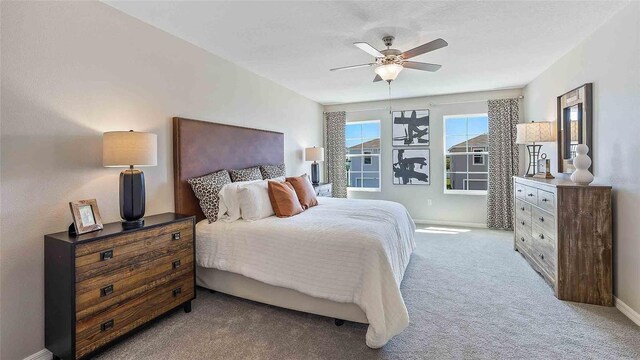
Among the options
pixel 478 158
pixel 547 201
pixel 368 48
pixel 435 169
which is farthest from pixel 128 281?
pixel 478 158

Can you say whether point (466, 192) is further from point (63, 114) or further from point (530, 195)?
point (63, 114)

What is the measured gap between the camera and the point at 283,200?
121 inches

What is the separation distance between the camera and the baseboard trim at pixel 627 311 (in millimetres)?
2275

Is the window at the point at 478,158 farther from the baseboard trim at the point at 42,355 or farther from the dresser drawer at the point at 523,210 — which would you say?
the baseboard trim at the point at 42,355

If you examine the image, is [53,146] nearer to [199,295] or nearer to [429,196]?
[199,295]

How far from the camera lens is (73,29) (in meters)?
2.15

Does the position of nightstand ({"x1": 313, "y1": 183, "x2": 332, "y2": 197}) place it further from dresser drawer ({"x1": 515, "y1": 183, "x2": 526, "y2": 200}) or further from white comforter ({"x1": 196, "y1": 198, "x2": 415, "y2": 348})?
dresser drawer ({"x1": 515, "y1": 183, "x2": 526, "y2": 200})

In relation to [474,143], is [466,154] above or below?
below

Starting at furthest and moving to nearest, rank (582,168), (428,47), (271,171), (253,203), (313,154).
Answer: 1. (313,154)
2. (271,171)
3. (253,203)
4. (582,168)
5. (428,47)

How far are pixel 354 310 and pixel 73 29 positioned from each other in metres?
2.93

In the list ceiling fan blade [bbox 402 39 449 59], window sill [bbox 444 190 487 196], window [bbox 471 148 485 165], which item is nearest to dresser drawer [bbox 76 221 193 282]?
ceiling fan blade [bbox 402 39 449 59]

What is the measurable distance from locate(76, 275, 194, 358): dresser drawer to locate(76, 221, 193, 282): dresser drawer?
27 cm

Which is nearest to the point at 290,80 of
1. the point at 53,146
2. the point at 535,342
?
the point at 53,146

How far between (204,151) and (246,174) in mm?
603
